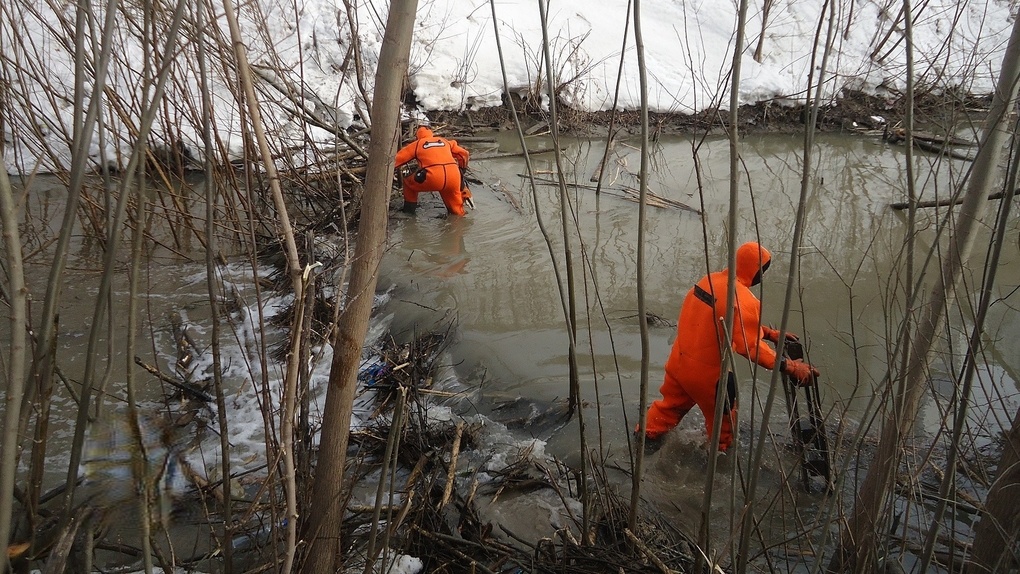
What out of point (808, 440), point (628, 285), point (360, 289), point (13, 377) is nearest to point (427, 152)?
point (628, 285)

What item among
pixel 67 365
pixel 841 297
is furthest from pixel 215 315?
pixel 841 297

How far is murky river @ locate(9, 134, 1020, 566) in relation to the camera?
13.9 ft

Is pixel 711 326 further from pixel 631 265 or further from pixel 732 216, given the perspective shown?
pixel 631 265

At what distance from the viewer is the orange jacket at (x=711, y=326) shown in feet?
11.5

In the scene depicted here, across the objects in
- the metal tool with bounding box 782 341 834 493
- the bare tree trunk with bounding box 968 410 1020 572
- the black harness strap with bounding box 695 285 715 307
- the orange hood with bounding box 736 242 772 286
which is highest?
the orange hood with bounding box 736 242 772 286

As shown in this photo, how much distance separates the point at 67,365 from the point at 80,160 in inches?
165

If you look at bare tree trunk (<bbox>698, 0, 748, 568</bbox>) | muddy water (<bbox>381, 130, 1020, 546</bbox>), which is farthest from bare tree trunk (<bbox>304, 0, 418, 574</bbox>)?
bare tree trunk (<bbox>698, 0, 748, 568</bbox>)

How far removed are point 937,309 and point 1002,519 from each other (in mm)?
637

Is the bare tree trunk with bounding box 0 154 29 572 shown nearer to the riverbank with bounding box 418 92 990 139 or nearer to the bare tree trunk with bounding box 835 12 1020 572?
the bare tree trunk with bounding box 835 12 1020 572

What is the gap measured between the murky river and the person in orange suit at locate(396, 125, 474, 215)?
312 mm

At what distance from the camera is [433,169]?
7.30 metres

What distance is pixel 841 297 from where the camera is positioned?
5.86 m

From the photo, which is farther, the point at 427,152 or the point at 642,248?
the point at 427,152

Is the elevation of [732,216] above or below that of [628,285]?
above
